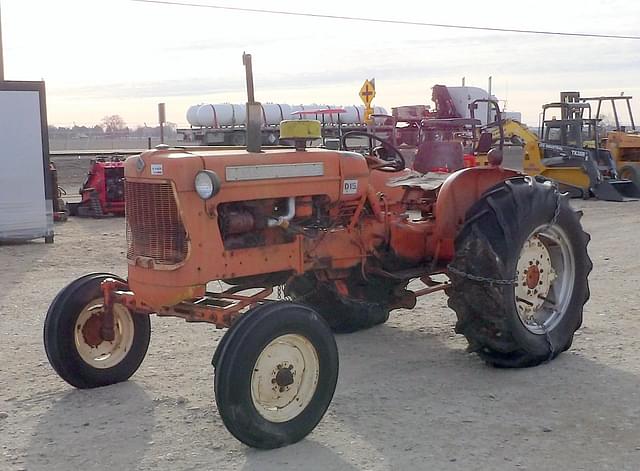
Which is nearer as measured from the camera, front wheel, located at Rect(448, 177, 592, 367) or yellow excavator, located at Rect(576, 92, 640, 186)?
front wheel, located at Rect(448, 177, 592, 367)

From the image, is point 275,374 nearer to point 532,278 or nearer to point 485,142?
point 532,278

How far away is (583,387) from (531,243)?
109 centimetres

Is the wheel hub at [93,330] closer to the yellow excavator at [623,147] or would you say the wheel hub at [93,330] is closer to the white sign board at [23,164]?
the white sign board at [23,164]

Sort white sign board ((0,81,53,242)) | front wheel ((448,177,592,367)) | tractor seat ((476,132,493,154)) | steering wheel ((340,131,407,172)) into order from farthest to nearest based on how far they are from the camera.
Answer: white sign board ((0,81,53,242)) < tractor seat ((476,132,493,154)) < steering wheel ((340,131,407,172)) < front wheel ((448,177,592,367))

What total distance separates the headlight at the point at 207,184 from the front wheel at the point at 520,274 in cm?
182

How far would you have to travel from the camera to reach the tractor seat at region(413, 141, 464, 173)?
7719 mm

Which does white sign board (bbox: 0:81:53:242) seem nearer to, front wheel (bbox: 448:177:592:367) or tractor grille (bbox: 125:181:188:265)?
tractor grille (bbox: 125:181:188:265)

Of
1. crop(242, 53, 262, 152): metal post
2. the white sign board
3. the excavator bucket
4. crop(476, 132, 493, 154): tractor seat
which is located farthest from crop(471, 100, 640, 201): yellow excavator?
crop(242, 53, 262, 152): metal post

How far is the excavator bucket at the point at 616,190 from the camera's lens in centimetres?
1839

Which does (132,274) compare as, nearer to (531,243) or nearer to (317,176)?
(317,176)

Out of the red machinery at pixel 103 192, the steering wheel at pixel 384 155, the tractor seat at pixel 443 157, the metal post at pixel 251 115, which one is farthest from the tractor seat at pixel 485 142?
the red machinery at pixel 103 192

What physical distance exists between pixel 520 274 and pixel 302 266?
1624mm

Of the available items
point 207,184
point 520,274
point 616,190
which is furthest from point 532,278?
point 616,190

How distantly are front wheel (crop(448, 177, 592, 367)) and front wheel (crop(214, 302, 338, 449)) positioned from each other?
4.40ft
